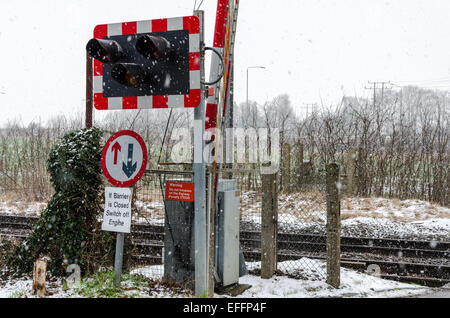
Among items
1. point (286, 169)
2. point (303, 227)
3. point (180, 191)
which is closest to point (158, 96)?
point (180, 191)

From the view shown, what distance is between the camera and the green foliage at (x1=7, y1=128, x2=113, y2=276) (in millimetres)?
6016

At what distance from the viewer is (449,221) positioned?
1132cm

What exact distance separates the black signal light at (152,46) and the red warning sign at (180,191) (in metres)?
1.59

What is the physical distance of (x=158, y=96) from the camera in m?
4.82

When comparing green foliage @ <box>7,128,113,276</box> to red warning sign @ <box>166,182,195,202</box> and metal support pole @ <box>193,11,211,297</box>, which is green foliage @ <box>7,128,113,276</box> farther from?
metal support pole @ <box>193,11,211,297</box>

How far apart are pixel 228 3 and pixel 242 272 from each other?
3898mm

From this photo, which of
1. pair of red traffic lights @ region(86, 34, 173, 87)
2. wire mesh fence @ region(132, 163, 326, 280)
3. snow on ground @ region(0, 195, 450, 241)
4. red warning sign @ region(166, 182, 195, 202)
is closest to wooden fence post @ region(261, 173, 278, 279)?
wire mesh fence @ region(132, 163, 326, 280)

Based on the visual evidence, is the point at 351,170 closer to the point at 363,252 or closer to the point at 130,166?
the point at 363,252

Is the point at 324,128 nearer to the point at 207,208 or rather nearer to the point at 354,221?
the point at 354,221

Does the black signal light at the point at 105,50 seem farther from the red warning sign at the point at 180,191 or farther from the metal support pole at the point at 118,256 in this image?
the metal support pole at the point at 118,256

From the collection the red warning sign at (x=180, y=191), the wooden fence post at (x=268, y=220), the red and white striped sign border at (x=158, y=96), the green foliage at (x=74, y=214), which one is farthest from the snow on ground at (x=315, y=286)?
the red and white striped sign border at (x=158, y=96)

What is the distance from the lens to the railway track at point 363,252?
737cm

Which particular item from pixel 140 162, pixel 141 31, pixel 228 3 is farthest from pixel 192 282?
pixel 228 3
